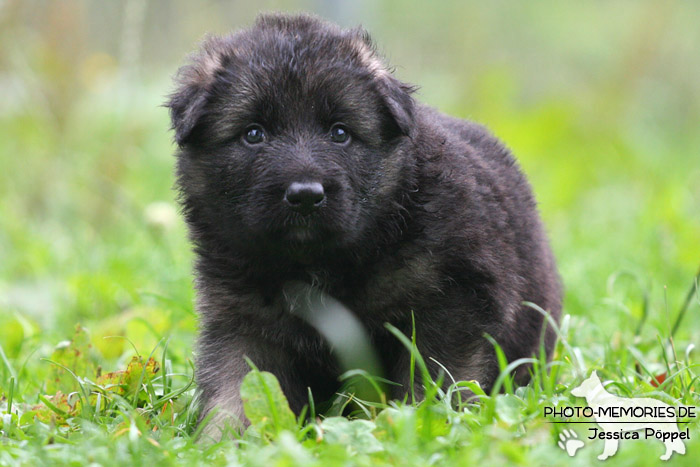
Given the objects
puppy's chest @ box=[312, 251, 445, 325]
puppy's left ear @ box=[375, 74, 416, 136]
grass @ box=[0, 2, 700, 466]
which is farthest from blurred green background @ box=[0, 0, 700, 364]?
puppy's chest @ box=[312, 251, 445, 325]

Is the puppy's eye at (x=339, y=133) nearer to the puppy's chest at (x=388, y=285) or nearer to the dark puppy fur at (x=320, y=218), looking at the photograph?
the dark puppy fur at (x=320, y=218)

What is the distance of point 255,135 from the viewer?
3.17 meters

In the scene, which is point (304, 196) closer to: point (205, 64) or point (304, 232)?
point (304, 232)

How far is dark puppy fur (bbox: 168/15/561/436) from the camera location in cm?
310

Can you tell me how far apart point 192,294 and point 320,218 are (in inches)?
77.3

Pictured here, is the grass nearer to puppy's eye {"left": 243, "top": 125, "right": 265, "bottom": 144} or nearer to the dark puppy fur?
the dark puppy fur

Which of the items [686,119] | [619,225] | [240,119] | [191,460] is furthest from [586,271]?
[686,119]

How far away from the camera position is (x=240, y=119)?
10.4ft

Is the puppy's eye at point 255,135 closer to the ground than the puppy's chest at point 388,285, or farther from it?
farther from it

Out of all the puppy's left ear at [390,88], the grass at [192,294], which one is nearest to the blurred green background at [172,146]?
the grass at [192,294]

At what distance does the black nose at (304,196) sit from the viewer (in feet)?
9.57

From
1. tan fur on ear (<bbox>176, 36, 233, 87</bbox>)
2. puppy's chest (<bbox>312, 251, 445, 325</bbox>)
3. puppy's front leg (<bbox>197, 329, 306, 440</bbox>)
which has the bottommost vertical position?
puppy's front leg (<bbox>197, 329, 306, 440</bbox>)

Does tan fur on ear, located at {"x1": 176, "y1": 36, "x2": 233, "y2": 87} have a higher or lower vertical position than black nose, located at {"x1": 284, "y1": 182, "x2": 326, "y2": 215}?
higher

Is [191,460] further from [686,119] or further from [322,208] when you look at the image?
[686,119]
